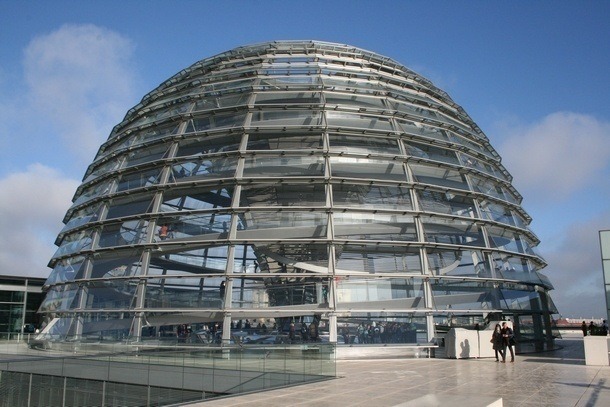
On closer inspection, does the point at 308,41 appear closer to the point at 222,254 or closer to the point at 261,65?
the point at 261,65

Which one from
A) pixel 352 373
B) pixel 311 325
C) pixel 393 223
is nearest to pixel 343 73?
pixel 393 223

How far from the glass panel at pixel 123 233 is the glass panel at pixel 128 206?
53 centimetres

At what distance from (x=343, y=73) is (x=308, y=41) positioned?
13.0ft

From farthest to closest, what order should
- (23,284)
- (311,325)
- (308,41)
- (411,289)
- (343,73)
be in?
(23,284), (308,41), (343,73), (411,289), (311,325)

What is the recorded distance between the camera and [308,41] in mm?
32594

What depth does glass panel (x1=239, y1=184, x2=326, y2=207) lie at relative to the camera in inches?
980

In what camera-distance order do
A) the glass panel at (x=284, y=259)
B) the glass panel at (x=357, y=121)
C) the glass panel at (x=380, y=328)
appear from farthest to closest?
the glass panel at (x=357, y=121) < the glass panel at (x=284, y=259) < the glass panel at (x=380, y=328)

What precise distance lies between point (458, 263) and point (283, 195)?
8.31 m

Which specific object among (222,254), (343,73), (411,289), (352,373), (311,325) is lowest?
(352,373)

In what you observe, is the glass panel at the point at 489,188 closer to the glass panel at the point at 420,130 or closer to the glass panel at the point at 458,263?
the glass panel at the point at 420,130

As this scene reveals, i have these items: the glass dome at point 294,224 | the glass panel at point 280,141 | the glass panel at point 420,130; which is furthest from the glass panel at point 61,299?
the glass panel at point 420,130

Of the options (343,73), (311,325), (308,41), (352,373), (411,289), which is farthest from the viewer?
(308,41)

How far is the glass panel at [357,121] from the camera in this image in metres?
27.1

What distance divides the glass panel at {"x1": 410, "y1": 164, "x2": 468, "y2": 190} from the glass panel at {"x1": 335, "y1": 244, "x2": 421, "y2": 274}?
12.8ft
